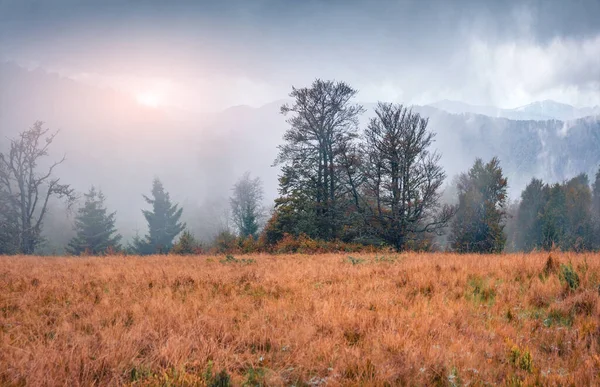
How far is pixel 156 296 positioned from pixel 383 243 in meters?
14.9

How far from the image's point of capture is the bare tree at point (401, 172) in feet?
55.1

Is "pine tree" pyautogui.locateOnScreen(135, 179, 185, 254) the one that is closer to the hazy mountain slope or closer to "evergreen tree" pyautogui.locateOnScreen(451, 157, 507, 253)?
the hazy mountain slope

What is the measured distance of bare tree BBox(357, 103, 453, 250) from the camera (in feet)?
55.1

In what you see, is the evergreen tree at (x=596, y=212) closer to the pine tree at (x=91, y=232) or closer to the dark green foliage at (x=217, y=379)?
the dark green foliage at (x=217, y=379)

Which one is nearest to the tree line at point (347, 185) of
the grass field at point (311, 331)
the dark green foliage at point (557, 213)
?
the grass field at point (311, 331)

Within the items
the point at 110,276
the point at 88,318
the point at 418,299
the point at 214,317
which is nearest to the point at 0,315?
the point at 88,318

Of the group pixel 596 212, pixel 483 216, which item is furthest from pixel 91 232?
pixel 596 212

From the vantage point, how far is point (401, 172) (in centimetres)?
1705

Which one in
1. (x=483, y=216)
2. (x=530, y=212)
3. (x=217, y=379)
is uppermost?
(x=530, y=212)

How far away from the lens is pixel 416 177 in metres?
16.9

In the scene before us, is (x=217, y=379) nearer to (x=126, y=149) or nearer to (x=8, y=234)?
(x=8, y=234)

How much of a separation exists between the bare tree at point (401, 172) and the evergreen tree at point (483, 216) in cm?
1325

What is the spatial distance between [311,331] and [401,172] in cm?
1520

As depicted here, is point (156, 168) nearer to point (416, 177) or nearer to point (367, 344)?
point (416, 177)
